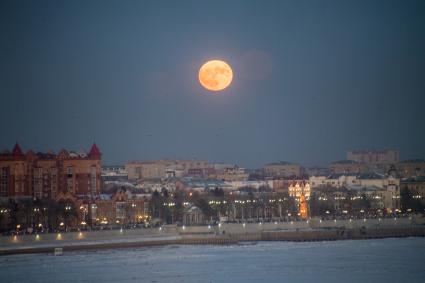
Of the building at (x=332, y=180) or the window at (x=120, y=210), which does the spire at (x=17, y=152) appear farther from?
the building at (x=332, y=180)

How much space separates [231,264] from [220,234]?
1410cm

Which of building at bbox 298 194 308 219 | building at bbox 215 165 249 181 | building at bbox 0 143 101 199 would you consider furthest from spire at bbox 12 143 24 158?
building at bbox 215 165 249 181

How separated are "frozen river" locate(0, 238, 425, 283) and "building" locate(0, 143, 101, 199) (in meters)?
22.9

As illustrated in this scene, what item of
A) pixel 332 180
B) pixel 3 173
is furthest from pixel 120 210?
pixel 332 180

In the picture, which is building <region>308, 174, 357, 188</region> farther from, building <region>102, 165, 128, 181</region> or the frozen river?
the frozen river

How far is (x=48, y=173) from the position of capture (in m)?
70.3

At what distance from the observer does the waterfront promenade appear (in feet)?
Result: 152

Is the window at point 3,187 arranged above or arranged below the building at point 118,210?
above

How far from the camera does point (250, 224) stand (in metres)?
56.6

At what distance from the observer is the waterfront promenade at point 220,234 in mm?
46406

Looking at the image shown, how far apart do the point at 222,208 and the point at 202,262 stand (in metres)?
27.5

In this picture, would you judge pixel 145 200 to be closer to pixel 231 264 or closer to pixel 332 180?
pixel 332 180

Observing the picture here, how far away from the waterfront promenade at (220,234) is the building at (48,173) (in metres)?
15.1

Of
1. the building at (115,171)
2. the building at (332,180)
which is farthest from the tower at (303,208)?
the building at (115,171)
